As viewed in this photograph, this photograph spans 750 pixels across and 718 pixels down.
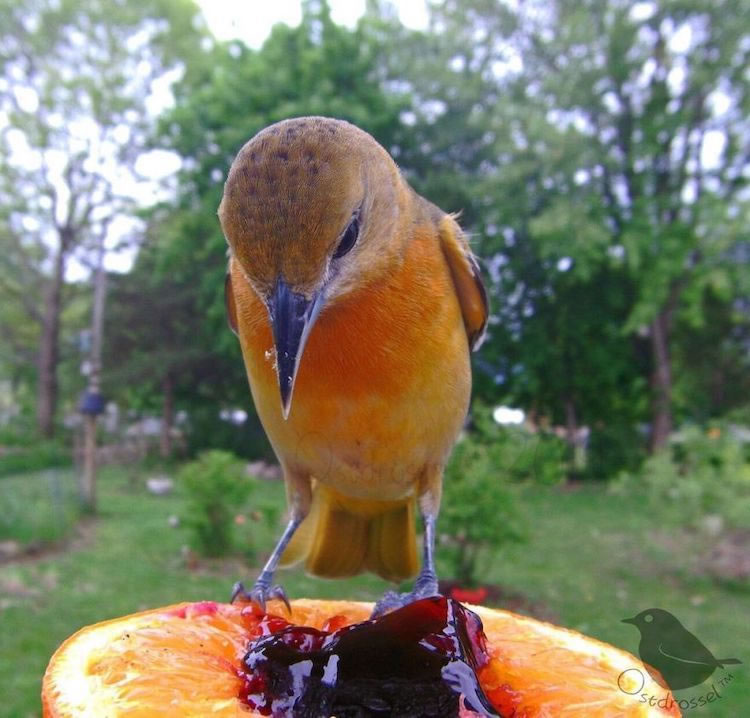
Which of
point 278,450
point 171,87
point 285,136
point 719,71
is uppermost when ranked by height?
point 171,87

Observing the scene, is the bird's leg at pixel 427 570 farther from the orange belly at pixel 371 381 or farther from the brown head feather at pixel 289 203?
the brown head feather at pixel 289 203

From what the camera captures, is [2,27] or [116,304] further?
[2,27]

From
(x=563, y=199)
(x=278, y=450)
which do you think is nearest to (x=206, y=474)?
(x=278, y=450)

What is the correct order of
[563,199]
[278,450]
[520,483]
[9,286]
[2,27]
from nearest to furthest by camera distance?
[278,450], [520,483], [563,199], [2,27], [9,286]

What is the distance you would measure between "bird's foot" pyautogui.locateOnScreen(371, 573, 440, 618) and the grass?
356cm

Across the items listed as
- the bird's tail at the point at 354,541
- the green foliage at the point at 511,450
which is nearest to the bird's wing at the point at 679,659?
the bird's tail at the point at 354,541

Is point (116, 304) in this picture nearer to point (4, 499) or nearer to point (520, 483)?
point (4, 499)

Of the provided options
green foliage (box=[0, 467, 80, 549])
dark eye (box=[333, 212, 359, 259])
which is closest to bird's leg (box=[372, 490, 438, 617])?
dark eye (box=[333, 212, 359, 259])

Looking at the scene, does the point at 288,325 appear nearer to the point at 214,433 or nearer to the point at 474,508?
the point at 474,508

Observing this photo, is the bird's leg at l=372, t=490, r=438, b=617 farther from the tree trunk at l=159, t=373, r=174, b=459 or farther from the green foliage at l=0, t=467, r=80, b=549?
the tree trunk at l=159, t=373, r=174, b=459

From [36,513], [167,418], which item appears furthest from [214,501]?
[167,418]

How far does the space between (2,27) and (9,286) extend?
7714 mm

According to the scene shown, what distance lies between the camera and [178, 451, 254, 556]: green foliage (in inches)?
332

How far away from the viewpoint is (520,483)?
8219mm
